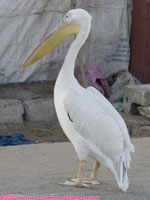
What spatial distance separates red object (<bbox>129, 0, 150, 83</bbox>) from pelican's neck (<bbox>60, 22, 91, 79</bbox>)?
5.51m

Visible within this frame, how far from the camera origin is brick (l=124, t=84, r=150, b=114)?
8633 mm

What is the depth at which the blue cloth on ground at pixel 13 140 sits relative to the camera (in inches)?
289

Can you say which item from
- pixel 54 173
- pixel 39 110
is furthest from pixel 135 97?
pixel 54 173

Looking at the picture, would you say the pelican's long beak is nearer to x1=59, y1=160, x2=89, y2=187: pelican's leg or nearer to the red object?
x1=59, y1=160, x2=89, y2=187: pelican's leg

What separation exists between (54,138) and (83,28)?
336 cm

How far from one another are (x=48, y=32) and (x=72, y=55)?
17.1ft

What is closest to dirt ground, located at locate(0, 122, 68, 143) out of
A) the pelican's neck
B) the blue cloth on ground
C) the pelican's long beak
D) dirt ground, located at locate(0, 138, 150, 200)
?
the blue cloth on ground

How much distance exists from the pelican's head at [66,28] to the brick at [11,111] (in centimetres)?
355

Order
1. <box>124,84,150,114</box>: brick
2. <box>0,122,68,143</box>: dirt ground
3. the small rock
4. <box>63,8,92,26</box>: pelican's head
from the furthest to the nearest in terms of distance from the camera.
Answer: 1. <box>124,84,150,114</box>: brick
2. the small rock
3. <box>0,122,68,143</box>: dirt ground
4. <box>63,8,92,26</box>: pelican's head

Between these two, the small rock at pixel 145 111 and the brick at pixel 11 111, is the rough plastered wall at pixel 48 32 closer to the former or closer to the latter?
the brick at pixel 11 111

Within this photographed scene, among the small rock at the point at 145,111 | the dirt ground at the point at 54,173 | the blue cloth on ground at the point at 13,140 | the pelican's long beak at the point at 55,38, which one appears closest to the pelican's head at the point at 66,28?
the pelican's long beak at the point at 55,38

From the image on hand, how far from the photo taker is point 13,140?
7.45 metres

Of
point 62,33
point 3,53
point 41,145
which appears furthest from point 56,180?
point 3,53

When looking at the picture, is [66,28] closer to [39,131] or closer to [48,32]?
[39,131]
